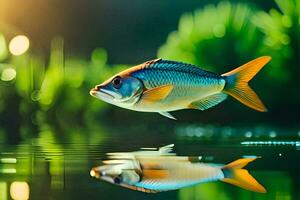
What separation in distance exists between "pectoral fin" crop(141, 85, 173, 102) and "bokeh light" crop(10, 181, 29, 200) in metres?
0.72

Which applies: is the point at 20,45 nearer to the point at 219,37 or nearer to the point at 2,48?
the point at 2,48

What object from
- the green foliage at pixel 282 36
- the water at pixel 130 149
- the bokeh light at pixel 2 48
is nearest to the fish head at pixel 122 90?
the water at pixel 130 149

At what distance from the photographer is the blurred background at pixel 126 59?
7.39ft

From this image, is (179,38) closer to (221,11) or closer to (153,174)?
(221,11)

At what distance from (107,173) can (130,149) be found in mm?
511

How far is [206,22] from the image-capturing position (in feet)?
7.52

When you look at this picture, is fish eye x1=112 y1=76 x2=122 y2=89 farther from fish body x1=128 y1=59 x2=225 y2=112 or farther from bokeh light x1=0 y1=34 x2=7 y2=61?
bokeh light x1=0 y1=34 x2=7 y2=61

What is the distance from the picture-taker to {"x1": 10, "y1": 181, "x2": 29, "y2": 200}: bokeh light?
137 cm

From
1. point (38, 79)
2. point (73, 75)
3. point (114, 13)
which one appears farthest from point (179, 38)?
point (38, 79)

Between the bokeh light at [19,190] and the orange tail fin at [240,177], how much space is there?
0.57 meters

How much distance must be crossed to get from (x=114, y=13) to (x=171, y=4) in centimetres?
25

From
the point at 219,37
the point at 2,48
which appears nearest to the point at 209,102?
the point at 219,37

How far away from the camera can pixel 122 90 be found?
6.90 feet

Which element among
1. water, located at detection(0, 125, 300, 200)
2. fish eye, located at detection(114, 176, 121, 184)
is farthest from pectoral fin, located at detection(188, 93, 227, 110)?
fish eye, located at detection(114, 176, 121, 184)
